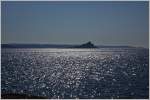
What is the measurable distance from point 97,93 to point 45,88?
6406 millimetres

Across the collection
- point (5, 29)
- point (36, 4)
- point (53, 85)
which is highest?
point (36, 4)

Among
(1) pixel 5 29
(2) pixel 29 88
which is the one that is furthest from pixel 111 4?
(1) pixel 5 29

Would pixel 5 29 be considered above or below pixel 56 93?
above

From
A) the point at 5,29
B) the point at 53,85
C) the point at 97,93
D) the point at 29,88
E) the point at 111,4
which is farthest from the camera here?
the point at 5,29

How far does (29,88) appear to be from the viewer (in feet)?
102

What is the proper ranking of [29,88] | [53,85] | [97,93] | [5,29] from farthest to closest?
[5,29], [53,85], [29,88], [97,93]

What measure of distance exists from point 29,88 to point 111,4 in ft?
39.6

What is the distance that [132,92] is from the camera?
2792 cm

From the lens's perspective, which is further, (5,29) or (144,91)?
(5,29)

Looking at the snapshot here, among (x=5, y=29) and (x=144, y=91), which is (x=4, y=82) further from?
(x=144, y=91)

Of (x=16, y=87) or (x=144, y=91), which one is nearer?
(x=144, y=91)

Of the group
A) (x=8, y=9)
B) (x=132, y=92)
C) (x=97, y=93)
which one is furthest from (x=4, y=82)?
(x=132, y=92)

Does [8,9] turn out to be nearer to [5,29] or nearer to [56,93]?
[5,29]

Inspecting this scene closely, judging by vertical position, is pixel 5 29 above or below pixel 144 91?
above
